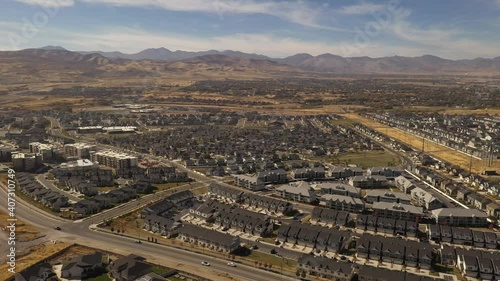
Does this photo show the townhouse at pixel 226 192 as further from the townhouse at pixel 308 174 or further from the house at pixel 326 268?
the house at pixel 326 268

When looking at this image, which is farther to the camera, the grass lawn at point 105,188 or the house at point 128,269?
the grass lawn at point 105,188

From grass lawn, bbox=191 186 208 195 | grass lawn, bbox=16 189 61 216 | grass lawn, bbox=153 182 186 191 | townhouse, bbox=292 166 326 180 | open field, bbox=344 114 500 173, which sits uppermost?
open field, bbox=344 114 500 173

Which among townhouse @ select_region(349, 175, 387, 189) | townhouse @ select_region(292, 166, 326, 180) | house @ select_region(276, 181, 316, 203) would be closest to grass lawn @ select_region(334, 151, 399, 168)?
townhouse @ select_region(349, 175, 387, 189)

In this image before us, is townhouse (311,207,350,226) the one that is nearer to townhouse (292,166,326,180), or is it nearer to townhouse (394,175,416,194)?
townhouse (394,175,416,194)

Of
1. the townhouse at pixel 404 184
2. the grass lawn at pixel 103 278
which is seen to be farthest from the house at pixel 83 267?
the townhouse at pixel 404 184

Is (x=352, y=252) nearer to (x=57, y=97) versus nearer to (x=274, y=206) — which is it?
(x=274, y=206)

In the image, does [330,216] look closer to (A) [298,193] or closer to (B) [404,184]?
(A) [298,193]
